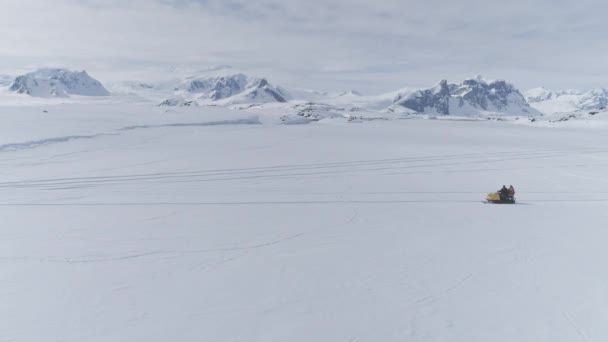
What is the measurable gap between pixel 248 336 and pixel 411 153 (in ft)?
96.7

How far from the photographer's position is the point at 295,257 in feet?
32.1

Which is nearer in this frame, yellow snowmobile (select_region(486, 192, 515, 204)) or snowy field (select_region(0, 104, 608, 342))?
snowy field (select_region(0, 104, 608, 342))

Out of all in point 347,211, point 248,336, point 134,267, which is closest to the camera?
point 248,336

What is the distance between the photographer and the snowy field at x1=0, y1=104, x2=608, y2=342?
679 centimetres

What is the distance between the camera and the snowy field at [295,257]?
679 centimetres

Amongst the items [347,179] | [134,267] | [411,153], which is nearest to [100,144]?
[347,179]

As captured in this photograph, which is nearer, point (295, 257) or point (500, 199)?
→ point (295, 257)

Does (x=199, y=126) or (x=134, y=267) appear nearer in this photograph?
(x=134, y=267)

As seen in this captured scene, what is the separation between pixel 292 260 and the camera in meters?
9.59

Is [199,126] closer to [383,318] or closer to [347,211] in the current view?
[347,211]

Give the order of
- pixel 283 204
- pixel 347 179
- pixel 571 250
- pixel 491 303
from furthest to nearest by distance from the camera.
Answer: pixel 347 179
pixel 283 204
pixel 571 250
pixel 491 303

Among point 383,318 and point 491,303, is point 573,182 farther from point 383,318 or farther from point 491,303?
point 383,318

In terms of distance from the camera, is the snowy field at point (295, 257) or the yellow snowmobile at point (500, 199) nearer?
the snowy field at point (295, 257)

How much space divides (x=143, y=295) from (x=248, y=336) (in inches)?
96.8
